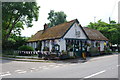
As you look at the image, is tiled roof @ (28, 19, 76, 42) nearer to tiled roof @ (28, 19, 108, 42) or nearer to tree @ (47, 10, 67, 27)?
tiled roof @ (28, 19, 108, 42)

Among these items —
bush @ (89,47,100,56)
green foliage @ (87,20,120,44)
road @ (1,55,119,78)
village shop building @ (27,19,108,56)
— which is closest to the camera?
road @ (1,55,119,78)

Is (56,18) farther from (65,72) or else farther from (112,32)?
(65,72)

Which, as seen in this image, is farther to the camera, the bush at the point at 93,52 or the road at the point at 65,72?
the bush at the point at 93,52

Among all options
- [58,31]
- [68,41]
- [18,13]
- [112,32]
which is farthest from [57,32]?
[112,32]

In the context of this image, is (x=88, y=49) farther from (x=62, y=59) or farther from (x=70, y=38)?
(x=62, y=59)

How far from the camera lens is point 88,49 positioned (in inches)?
1008

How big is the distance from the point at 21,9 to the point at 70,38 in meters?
14.6

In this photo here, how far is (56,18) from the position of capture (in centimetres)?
5575

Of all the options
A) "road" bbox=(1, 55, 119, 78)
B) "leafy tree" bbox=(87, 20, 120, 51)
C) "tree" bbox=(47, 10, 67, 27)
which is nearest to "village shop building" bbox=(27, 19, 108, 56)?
"road" bbox=(1, 55, 119, 78)

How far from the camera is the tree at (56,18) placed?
55312 millimetres

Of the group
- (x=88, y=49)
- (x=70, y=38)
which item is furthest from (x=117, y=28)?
(x=70, y=38)

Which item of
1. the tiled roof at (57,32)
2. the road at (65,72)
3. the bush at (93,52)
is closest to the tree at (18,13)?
the tiled roof at (57,32)

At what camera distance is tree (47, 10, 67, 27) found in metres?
55.3

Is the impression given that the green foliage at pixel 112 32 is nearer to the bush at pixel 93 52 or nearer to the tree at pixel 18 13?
the bush at pixel 93 52
